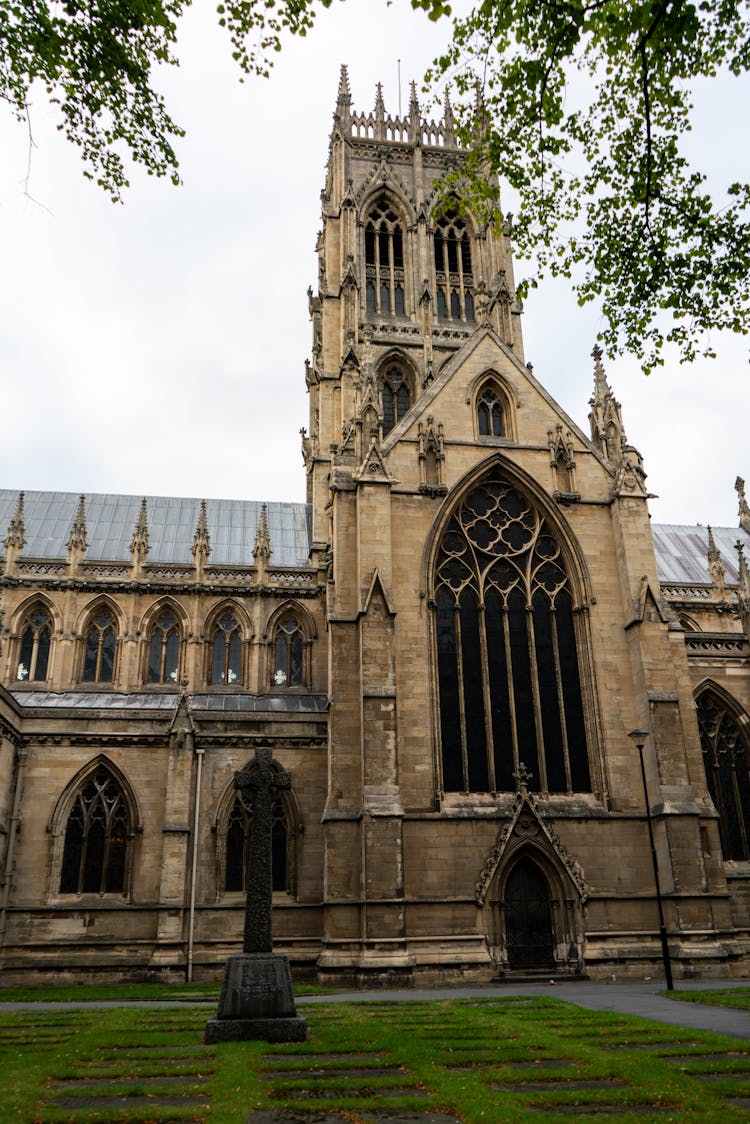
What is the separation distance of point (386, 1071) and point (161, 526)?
101ft

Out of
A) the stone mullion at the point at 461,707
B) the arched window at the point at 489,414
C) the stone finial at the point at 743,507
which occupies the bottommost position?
the stone mullion at the point at 461,707

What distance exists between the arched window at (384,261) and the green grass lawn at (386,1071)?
37268 mm

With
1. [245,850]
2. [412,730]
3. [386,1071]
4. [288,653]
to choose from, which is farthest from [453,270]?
[386,1071]

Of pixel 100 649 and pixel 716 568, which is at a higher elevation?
pixel 716 568

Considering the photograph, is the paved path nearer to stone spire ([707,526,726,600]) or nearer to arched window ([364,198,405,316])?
stone spire ([707,526,726,600])

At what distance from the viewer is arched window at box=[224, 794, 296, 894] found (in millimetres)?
26109

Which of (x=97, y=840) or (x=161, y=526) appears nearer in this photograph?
(x=97, y=840)

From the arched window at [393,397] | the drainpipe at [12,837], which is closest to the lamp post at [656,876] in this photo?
the drainpipe at [12,837]

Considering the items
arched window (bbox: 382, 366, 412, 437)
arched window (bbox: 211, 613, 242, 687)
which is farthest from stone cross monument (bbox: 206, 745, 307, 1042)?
arched window (bbox: 382, 366, 412, 437)

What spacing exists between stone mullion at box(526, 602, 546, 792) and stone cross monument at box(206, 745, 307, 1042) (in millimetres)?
11942

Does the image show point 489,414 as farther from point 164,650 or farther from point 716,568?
point 716,568

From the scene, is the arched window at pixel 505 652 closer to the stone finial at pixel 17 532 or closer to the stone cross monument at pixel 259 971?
the stone cross monument at pixel 259 971

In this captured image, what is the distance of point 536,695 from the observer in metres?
26.1

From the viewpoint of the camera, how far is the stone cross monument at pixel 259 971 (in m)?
12.4
